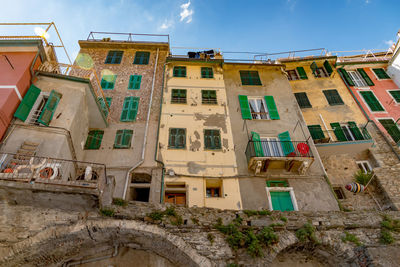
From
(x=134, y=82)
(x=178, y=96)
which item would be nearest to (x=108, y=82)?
(x=134, y=82)

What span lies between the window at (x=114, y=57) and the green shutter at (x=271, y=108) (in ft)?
38.3

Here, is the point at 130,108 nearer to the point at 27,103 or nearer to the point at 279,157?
the point at 27,103

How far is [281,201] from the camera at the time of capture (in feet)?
40.7

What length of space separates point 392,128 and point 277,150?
9.53 meters

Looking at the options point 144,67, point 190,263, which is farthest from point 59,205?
point 144,67

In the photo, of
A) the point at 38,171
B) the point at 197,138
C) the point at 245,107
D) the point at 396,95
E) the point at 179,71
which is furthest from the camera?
the point at 396,95

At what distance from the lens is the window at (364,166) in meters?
15.1

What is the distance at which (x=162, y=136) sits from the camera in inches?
571

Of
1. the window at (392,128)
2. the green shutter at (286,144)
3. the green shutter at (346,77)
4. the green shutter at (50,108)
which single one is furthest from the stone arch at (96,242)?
the green shutter at (346,77)

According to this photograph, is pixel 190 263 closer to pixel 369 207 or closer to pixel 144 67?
pixel 369 207

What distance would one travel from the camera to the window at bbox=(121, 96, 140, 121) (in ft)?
50.3

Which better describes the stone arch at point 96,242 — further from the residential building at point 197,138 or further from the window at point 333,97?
the window at point 333,97

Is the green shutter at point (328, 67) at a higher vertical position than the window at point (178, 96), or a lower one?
higher

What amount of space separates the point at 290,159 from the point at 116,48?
52.5 ft
